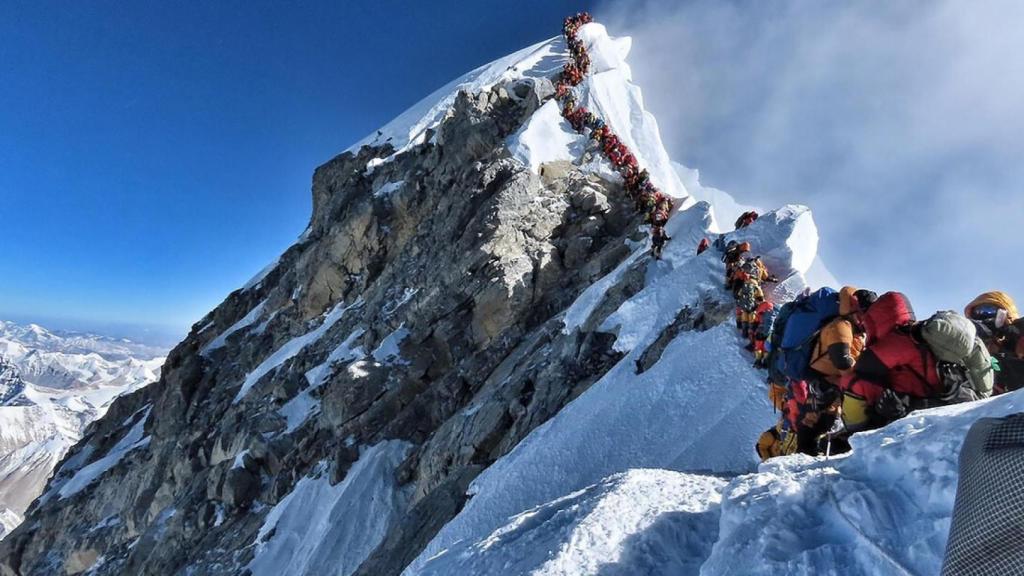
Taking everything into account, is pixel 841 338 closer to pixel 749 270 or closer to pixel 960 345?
pixel 960 345

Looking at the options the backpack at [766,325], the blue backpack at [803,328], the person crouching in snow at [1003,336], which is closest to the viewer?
the person crouching in snow at [1003,336]

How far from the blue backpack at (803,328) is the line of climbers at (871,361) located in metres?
0.01

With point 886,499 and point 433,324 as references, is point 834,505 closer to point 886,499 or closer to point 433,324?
point 886,499

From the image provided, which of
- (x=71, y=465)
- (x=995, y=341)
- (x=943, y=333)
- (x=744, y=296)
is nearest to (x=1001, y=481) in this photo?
(x=943, y=333)

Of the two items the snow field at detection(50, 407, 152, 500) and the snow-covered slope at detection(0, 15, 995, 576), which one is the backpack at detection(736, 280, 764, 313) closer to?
the snow-covered slope at detection(0, 15, 995, 576)

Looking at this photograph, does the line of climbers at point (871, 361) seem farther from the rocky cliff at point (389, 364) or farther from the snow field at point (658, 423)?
the rocky cliff at point (389, 364)

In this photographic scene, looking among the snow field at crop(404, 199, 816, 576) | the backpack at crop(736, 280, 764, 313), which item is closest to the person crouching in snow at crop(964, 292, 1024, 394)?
the snow field at crop(404, 199, 816, 576)

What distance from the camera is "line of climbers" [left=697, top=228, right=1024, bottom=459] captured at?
189 inches

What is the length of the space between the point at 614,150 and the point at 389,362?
50.2ft

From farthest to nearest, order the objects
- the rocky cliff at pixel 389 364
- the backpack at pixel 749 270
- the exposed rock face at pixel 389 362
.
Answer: the rocky cliff at pixel 389 364, the exposed rock face at pixel 389 362, the backpack at pixel 749 270

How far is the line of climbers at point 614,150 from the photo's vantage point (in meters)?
16.0

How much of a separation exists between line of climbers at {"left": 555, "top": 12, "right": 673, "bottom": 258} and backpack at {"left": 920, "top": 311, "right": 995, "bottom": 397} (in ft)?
34.7

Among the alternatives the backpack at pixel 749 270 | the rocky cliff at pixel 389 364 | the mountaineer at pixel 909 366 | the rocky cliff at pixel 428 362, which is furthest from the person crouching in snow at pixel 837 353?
the rocky cliff at pixel 389 364

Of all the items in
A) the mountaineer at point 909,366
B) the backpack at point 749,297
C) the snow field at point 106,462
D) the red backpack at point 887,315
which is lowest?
the snow field at point 106,462
